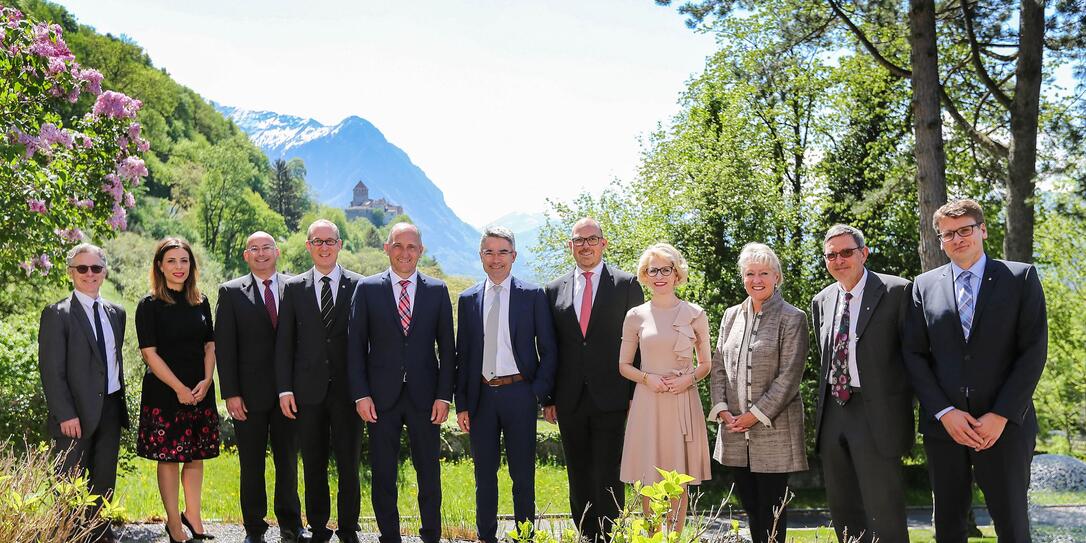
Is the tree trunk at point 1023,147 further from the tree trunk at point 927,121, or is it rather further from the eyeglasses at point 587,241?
the eyeglasses at point 587,241

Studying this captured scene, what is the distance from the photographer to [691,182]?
64.3ft

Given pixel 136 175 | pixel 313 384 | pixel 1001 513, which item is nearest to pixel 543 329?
pixel 313 384

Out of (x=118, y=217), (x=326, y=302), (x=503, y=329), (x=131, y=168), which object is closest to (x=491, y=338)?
(x=503, y=329)

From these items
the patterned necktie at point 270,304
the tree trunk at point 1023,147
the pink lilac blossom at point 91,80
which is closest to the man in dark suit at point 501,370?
the patterned necktie at point 270,304

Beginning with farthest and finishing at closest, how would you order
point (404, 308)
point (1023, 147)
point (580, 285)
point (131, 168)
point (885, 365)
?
point (1023, 147)
point (131, 168)
point (580, 285)
point (404, 308)
point (885, 365)

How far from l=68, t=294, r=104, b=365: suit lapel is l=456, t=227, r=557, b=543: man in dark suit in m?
2.45

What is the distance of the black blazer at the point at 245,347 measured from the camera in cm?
581

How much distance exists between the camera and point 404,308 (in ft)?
18.5

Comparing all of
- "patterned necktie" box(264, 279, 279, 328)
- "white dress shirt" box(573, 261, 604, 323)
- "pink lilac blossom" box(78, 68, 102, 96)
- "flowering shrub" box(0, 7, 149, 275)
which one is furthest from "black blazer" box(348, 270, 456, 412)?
"pink lilac blossom" box(78, 68, 102, 96)

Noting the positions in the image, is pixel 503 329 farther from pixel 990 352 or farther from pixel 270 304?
pixel 990 352

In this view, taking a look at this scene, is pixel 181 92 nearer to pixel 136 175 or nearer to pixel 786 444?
pixel 136 175

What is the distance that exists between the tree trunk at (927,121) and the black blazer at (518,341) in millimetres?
6421

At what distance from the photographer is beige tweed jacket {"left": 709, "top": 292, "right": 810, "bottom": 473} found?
200 inches

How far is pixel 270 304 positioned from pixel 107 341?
3.64ft
